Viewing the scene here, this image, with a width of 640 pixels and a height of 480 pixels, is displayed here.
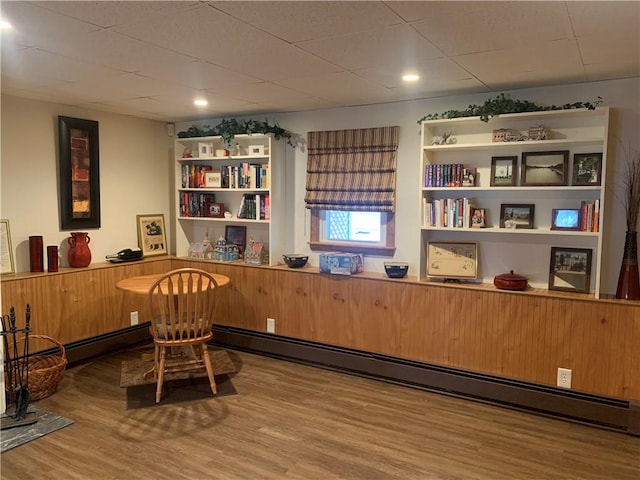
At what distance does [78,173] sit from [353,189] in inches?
103

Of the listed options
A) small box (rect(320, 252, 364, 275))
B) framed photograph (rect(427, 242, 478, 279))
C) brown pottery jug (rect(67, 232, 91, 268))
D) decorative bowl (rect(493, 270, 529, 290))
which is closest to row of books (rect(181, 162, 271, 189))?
small box (rect(320, 252, 364, 275))


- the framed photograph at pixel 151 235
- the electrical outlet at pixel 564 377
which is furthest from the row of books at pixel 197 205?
the electrical outlet at pixel 564 377

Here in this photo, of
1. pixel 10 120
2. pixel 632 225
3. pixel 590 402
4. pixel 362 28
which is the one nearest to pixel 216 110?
pixel 10 120

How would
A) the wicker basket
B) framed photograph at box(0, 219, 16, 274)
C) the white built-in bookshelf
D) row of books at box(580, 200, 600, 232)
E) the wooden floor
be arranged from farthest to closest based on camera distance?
framed photograph at box(0, 219, 16, 274)
the wicker basket
the white built-in bookshelf
row of books at box(580, 200, 600, 232)
the wooden floor

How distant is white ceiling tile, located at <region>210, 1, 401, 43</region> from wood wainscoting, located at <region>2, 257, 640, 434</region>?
2150 millimetres

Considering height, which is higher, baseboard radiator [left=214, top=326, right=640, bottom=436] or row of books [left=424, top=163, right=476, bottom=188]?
row of books [left=424, top=163, right=476, bottom=188]

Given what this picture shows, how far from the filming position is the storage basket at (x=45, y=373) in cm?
350

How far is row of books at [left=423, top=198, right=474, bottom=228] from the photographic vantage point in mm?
3768

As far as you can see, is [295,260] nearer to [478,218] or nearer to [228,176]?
[228,176]

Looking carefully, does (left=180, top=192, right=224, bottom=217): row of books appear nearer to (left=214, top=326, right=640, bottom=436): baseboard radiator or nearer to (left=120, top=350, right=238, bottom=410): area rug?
(left=214, top=326, right=640, bottom=436): baseboard radiator

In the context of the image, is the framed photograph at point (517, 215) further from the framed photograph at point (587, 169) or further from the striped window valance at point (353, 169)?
the striped window valance at point (353, 169)

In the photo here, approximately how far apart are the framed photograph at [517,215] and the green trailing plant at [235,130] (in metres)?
2.11

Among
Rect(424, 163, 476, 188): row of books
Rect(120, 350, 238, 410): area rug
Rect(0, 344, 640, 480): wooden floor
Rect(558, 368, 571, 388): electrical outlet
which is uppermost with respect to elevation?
Rect(424, 163, 476, 188): row of books

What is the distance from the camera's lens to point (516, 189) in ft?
11.6
